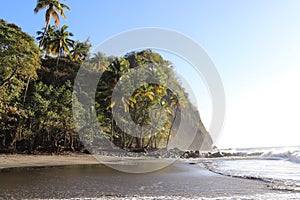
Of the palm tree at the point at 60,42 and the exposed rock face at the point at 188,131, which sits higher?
the palm tree at the point at 60,42

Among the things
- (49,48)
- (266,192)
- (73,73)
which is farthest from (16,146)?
(266,192)

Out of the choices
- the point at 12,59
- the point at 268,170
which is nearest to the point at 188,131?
the point at 268,170

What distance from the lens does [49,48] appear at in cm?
3375

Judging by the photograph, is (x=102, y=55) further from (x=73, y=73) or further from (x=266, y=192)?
(x=266, y=192)

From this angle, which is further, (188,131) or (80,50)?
(188,131)

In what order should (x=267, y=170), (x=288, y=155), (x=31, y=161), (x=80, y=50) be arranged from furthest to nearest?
1. (x=80, y=50)
2. (x=288, y=155)
3. (x=31, y=161)
4. (x=267, y=170)

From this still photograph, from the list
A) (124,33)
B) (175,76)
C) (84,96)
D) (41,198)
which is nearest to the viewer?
(41,198)

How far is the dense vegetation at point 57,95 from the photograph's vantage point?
18.1 meters

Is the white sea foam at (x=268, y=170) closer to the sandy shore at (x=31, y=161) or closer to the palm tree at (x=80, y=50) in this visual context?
the sandy shore at (x=31, y=161)

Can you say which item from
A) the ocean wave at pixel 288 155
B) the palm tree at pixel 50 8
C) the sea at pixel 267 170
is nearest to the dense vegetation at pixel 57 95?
the palm tree at pixel 50 8

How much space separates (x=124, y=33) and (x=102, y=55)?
24.3 meters

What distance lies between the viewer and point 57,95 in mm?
24844

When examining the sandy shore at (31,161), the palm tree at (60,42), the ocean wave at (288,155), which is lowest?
the sandy shore at (31,161)

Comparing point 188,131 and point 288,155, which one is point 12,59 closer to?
point 288,155
